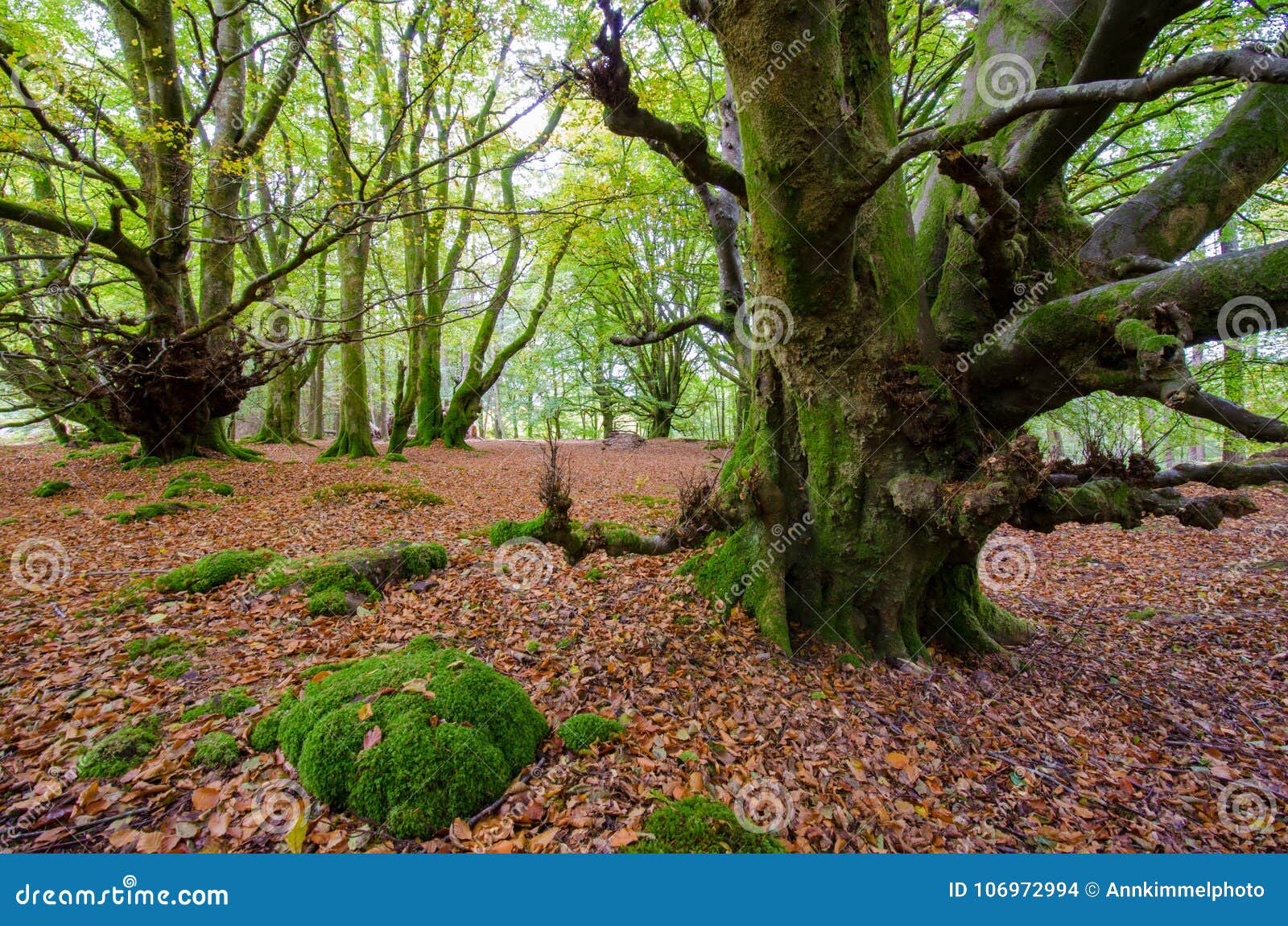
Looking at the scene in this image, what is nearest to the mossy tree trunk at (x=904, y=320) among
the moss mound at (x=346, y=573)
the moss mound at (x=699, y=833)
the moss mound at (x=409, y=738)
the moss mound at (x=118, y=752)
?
the moss mound at (x=699, y=833)

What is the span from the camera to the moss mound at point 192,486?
786cm

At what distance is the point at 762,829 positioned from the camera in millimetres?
2676

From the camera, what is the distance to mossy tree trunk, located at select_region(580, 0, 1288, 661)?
328 centimetres

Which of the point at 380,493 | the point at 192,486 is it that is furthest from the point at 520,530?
the point at 192,486

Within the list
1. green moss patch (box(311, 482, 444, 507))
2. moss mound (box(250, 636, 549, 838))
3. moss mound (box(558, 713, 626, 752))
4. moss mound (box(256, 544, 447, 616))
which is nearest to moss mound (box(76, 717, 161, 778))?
moss mound (box(250, 636, 549, 838))

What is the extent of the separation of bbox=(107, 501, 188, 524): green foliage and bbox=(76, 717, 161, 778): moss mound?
5.24 m

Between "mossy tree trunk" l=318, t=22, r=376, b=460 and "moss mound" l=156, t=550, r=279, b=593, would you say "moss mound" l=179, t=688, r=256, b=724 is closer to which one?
"moss mound" l=156, t=550, r=279, b=593

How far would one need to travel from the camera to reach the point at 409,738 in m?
2.72

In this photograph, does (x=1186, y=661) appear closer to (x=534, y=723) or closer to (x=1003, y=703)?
(x=1003, y=703)

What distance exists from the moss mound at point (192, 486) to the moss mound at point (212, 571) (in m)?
3.56

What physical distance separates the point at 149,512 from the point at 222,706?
537cm

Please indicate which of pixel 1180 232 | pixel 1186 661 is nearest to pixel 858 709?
pixel 1186 661

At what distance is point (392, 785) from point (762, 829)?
182 centimetres

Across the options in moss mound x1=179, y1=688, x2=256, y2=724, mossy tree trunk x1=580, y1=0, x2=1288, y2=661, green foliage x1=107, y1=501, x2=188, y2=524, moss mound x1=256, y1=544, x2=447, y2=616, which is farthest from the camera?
green foliage x1=107, y1=501, x2=188, y2=524
